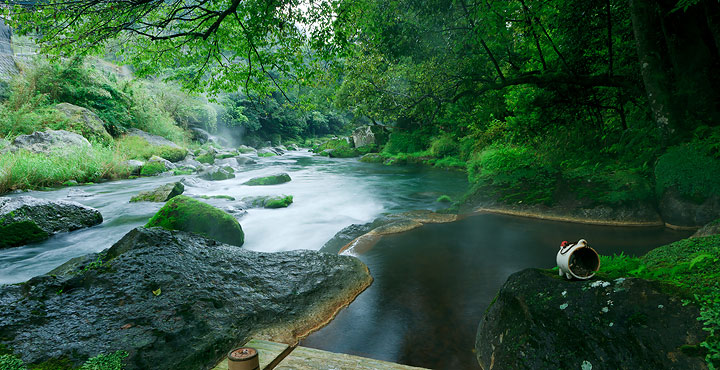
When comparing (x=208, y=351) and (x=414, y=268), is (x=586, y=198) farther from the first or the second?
(x=208, y=351)

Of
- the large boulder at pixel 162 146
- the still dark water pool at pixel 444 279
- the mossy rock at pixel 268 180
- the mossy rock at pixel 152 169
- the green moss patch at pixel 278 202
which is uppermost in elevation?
the large boulder at pixel 162 146

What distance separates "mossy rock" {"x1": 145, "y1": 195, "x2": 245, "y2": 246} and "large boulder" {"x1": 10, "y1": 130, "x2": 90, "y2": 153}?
35.6 feet

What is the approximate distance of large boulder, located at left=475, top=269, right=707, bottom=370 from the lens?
6.66 ft

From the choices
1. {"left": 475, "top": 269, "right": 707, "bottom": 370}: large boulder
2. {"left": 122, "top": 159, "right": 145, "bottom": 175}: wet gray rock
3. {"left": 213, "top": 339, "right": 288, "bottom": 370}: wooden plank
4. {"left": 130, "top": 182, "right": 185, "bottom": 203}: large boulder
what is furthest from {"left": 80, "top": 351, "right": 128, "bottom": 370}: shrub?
{"left": 122, "top": 159, "right": 145, "bottom": 175}: wet gray rock

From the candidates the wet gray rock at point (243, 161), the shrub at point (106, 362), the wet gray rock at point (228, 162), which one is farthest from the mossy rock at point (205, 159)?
the shrub at point (106, 362)

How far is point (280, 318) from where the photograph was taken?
12.4 ft

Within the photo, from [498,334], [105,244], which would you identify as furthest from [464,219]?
[105,244]

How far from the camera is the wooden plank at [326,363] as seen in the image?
2488mm

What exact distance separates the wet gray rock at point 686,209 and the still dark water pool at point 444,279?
1.01 ft

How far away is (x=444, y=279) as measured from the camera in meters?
4.92

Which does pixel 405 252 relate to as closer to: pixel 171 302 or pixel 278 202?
pixel 171 302

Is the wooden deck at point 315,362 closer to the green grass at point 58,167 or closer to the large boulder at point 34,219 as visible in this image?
the large boulder at point 34,219

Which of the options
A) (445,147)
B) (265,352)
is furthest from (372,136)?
(265,352)

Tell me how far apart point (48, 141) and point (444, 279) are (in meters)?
17.2
